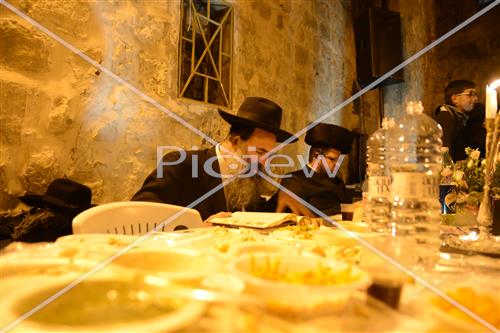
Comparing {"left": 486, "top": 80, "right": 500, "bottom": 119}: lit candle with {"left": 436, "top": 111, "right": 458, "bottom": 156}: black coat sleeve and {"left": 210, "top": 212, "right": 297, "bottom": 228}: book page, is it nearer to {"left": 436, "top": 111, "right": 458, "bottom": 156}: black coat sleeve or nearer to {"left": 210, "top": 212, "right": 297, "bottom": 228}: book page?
{"left": 210, "top": 212, "right": 297, "bottom": 228}: book page

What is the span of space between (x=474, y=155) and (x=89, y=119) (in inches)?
93.5

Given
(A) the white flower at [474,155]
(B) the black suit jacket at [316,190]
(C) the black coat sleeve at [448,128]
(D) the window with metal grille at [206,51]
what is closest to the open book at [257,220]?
(A) the white flower at [474,155]

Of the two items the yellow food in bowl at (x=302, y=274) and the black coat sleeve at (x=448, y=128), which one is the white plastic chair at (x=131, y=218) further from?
the black coat sleeve at (x=448, y=128)

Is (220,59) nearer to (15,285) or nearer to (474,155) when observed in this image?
(474,155)

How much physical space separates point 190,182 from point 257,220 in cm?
105

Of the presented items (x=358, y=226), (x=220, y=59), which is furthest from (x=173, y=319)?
(x=220, y=59)

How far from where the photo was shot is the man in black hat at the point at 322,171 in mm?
3176

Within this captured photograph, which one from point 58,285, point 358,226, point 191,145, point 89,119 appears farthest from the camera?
point 191,145

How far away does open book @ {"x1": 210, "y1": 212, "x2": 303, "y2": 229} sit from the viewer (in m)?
1.52

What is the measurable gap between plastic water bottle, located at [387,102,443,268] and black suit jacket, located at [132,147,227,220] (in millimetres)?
1375

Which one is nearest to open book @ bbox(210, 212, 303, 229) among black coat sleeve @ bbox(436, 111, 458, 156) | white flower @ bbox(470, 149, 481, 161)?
white flower @ bbox(470, 149, 481, 161)

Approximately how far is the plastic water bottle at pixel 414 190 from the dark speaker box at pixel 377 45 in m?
4.50

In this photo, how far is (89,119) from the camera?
2402 mm

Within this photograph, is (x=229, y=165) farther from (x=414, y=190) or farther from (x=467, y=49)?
(x=467, y=49)
